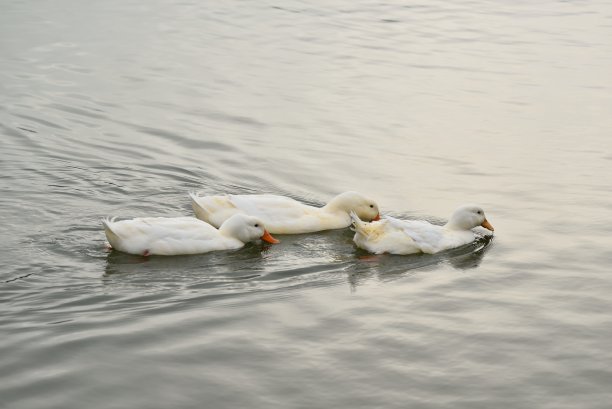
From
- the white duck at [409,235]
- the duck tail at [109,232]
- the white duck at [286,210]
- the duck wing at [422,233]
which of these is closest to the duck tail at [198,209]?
the white duck at [286,210]

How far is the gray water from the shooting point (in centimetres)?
787

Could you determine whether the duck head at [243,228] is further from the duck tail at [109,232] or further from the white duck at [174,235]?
the duck tail at [109,232]

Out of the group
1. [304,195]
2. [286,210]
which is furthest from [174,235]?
[304,195]

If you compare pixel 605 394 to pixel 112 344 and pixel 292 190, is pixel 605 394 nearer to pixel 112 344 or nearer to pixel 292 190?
pixel 112 344

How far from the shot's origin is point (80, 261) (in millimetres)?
9914

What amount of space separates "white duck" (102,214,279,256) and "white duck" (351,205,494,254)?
109cm

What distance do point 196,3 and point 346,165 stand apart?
1223 centimetres

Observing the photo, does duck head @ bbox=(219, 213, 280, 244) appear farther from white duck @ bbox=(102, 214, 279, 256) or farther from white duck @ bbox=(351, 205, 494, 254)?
white duck @ bbox=(351, 205, 494, 254)

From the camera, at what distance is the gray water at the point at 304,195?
787cm

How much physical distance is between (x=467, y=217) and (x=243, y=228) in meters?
2.29

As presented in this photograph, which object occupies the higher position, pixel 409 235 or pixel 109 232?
pixel 409 235

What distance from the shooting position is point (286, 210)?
11195 millimetres

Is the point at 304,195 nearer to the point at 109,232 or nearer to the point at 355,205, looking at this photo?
the point at 355,205

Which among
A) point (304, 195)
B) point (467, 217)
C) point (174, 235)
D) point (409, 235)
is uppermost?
point (304, 195)
